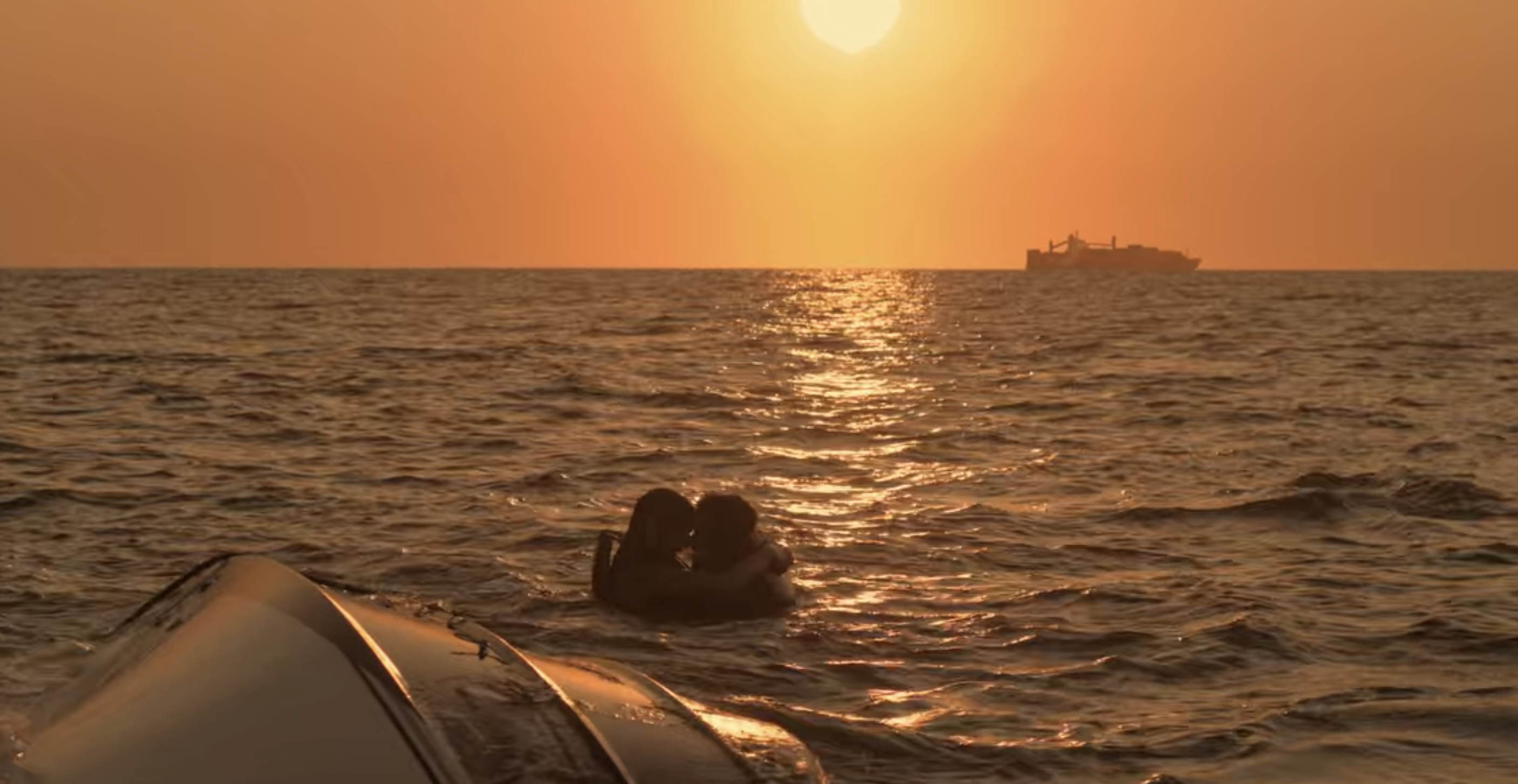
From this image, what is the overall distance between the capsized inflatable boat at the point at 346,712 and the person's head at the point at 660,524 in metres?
4.68

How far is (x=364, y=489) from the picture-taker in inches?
726

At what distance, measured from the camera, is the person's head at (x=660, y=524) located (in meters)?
12.4

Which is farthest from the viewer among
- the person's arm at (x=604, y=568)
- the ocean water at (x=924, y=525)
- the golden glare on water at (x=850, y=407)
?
the golden glare on water at (x=850, y=407)

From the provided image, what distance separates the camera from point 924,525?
656 inches

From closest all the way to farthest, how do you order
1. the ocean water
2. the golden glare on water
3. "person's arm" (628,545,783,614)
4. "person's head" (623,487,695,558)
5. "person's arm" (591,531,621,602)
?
the ocean water, "person's arm" (628,545,783,614), "person's head" (623,487,695,558), "person's arm" (591,531,621,602), the golden glare on water

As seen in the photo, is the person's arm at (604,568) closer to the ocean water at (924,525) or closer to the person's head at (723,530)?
the ocean water at (924,525)

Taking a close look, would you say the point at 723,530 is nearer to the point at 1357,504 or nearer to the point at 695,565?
the point at 695,565

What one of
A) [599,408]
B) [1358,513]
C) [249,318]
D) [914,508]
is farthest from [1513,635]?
[249,318]

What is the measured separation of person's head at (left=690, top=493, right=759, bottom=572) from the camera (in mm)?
12305

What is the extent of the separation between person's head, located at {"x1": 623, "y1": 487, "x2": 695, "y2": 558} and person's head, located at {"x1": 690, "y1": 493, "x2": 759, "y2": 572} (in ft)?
0.39

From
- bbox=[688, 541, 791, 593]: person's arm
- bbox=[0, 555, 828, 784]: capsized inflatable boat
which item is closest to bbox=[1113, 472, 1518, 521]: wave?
bbox=[688, 541, 791, 593]: person's arm

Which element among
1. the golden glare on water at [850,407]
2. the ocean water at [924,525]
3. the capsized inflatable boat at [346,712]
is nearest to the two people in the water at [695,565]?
the ocean water at [924,525]

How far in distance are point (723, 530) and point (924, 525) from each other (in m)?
4.66

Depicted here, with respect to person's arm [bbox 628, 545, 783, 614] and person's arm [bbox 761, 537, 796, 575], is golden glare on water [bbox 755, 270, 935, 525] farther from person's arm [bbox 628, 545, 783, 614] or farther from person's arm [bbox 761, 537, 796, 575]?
person's arm [bbox 628, 545, 783, 614]
